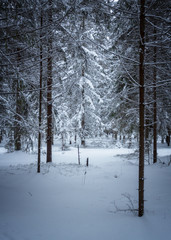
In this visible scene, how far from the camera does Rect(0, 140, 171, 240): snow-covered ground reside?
140 inches

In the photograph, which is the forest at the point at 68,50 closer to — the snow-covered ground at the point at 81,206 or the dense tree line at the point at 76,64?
the dense tree line at the point at 76,64

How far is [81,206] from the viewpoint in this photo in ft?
16.6

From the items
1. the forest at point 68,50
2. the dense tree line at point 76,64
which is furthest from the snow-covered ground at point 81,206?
the dense tree line at point 76,64

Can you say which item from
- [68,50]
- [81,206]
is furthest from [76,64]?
[81,206]

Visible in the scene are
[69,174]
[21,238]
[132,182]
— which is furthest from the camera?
[69,174]

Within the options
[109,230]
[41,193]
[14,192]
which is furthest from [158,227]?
[14,192]

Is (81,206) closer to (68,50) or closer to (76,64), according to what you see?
(76,64)

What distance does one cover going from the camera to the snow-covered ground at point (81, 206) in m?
3.56

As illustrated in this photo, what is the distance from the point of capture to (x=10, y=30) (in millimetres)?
4906

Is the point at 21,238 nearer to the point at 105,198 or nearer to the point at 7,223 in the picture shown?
the point at 7,223

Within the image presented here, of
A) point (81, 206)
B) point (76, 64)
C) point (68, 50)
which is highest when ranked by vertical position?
point (68, 50)

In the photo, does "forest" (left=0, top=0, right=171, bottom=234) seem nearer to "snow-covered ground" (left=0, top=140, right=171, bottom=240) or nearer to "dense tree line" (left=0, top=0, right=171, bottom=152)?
"dense tree line" (left=0, top=0, right=171, bottom=152)

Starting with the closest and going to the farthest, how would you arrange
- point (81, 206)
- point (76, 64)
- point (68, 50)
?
point (81, 206) → point (68, 50) → point (76, 64)

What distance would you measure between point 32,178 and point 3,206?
2.94 metres
